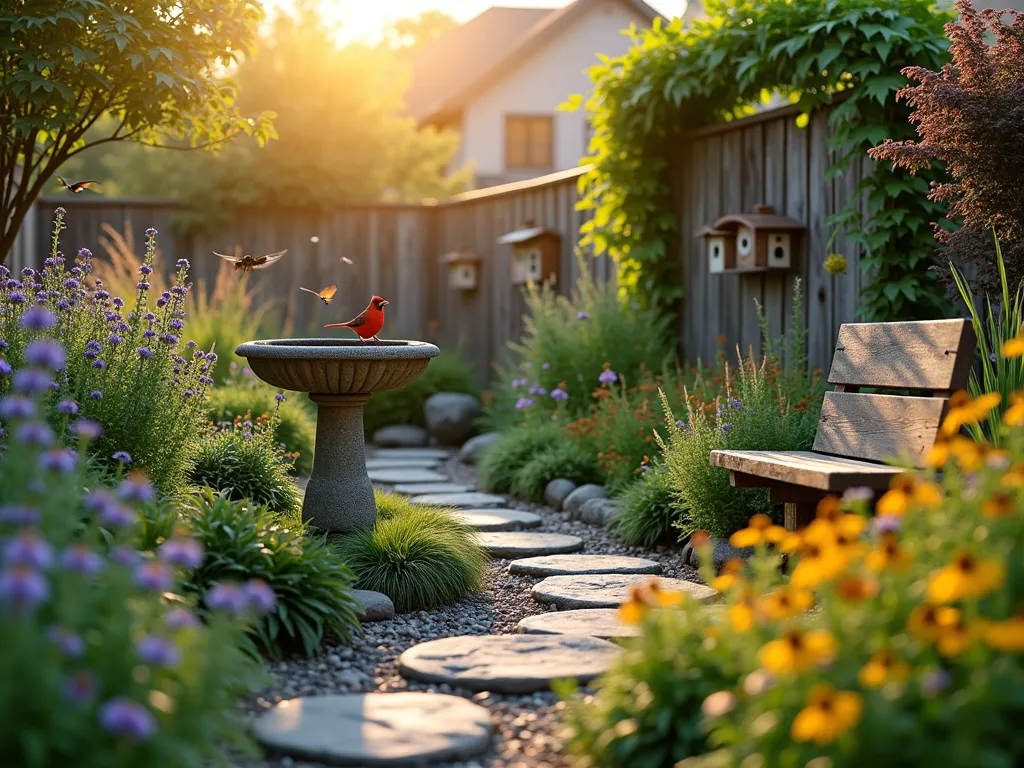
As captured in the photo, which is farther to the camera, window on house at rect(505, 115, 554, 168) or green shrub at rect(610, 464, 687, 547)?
window on house at rect(505, 115, 554, 168)

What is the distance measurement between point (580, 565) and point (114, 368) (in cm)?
205

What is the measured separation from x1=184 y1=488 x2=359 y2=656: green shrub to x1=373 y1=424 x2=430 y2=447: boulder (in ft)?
18.6

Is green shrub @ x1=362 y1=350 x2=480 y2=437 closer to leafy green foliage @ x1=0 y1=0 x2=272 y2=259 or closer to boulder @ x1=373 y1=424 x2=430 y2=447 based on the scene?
boulder @ x1=373 y1=424 x2=430 y2=447

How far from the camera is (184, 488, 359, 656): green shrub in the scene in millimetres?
3268

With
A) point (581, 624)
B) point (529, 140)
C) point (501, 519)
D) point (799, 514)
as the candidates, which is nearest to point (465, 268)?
point (501, 519)

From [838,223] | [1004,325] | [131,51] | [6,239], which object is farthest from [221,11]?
[1004,325]

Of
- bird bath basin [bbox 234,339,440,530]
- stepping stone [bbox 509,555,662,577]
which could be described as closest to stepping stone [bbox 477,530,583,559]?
stepping stone [bbox 509,555,662,577]

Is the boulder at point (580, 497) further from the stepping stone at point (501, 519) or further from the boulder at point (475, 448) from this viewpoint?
the boulder at point (475, 448)

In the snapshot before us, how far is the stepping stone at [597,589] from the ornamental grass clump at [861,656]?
1.52 m

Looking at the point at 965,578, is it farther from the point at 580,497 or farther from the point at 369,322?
the point at 580,497

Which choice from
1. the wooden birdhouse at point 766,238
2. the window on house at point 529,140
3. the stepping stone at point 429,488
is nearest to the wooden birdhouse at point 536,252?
the stepping stone at point 429,488

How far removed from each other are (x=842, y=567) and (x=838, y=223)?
151 inches

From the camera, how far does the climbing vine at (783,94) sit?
5062 millimetres

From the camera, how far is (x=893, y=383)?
12.9 feet
